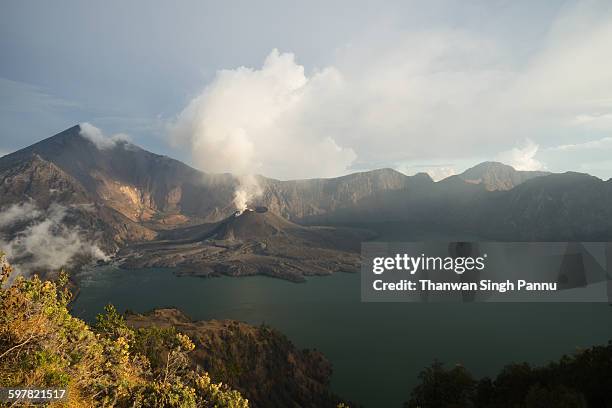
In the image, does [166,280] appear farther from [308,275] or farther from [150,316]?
[150,316]

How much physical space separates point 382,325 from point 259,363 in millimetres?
46204

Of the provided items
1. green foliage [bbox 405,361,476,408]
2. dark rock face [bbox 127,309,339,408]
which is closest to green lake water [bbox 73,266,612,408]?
dark rock face [bbox 127,309,339,408]

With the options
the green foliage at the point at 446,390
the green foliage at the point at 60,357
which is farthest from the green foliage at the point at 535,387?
the green foliage at the point at 60,357

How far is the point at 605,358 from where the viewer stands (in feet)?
111

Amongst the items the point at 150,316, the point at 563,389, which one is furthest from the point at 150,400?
the point at 150,316

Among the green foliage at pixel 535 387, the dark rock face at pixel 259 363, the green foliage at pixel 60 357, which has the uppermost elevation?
the green foliage at pixel 60 357

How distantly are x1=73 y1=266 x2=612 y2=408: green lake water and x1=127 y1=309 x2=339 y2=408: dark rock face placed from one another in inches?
196

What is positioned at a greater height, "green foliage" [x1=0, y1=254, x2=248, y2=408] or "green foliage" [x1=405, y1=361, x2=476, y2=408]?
"green foliage" [x1=0, y1=254, x2=248, y2=408]

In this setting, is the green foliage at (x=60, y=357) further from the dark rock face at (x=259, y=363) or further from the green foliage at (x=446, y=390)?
the dark rock face at (x=259, y=363)

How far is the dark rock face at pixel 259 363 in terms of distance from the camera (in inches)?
2579

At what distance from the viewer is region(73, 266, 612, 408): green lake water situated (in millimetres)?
77438

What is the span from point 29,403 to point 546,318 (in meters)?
131

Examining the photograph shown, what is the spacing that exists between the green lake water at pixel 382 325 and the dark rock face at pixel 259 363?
4983 millimetres

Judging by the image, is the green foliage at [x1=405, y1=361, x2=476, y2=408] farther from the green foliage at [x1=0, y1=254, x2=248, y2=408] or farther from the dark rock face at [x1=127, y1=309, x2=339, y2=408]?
the green foliage at [x1=0, y1=254, x2=248, y2=408]
